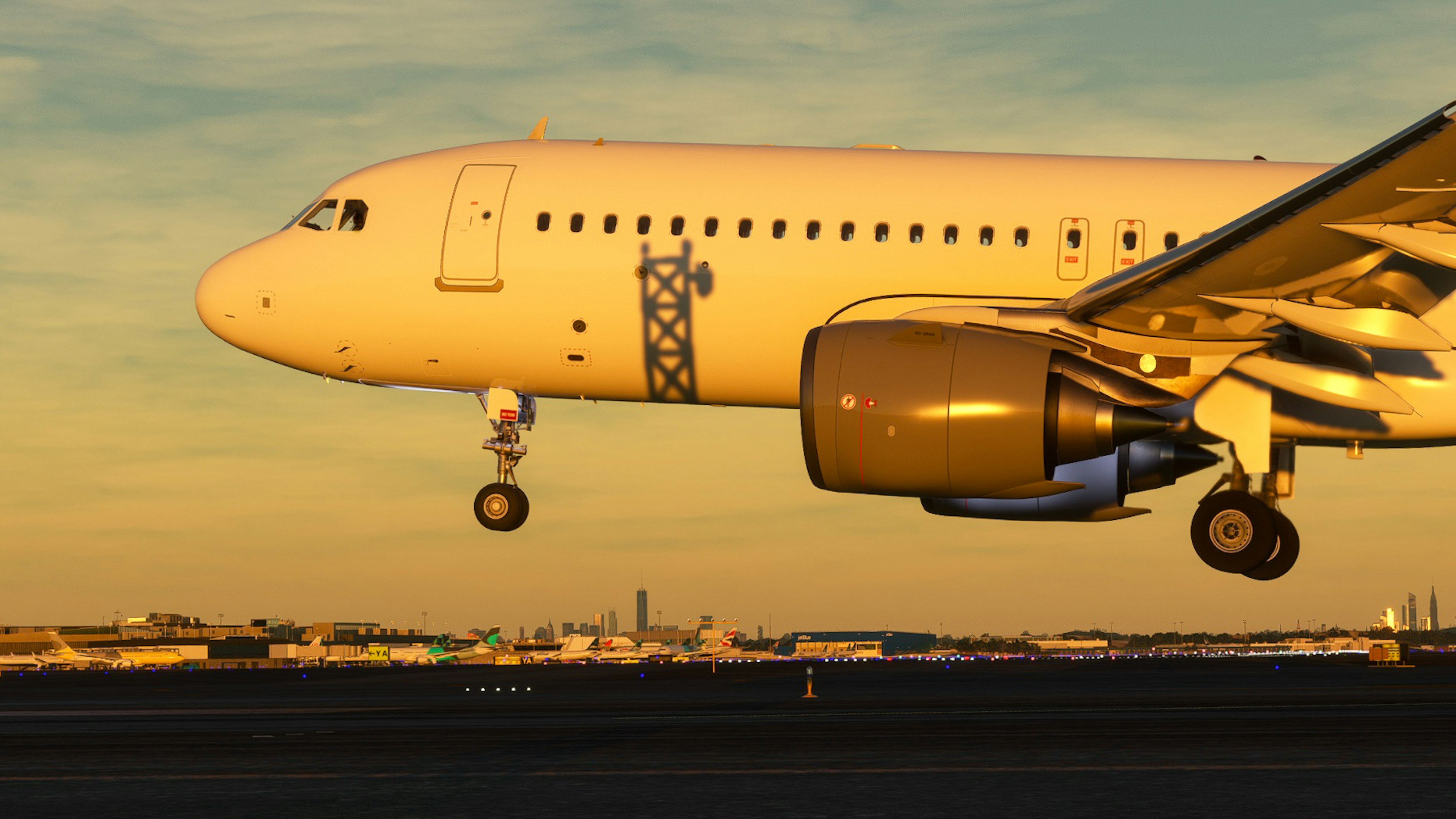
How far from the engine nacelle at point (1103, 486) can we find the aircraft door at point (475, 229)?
7.53 metres

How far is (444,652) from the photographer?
131250mm

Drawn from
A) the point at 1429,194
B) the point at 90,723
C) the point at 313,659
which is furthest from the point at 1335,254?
the point at 313,659

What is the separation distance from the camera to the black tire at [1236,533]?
21.2 metres

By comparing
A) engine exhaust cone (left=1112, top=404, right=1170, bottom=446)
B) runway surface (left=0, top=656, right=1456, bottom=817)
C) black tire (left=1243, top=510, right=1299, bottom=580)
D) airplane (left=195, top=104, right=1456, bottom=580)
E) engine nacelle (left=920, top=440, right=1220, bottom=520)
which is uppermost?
airplane (left=195, top=104, right=1456, bottom=580)

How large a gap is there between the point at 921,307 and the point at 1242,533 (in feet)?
18.0

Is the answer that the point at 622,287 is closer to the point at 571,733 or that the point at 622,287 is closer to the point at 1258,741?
the point at 571,733

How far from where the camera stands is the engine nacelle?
21.6 metres

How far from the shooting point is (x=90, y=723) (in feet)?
61.0

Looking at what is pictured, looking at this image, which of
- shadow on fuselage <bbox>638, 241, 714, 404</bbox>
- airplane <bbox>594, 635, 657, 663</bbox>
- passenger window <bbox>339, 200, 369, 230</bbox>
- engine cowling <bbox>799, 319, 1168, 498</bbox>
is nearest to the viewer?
engine cowling <bbox>799, 319, 1168, 498</bbox>

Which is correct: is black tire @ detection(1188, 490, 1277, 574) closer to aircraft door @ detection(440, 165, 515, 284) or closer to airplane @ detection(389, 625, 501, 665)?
aircraft door @ detection(440, 165, 515, 284)

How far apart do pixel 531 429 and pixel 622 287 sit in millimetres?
3271

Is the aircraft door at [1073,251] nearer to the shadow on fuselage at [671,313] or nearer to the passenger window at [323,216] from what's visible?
the shadow on fuselage at [671,313]

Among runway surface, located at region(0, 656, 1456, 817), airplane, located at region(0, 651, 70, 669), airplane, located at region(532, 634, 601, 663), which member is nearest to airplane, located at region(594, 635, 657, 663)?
airplane, located at region(532, 634, 601, 663)

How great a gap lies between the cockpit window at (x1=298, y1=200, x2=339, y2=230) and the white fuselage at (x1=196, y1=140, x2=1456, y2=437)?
267 mm
